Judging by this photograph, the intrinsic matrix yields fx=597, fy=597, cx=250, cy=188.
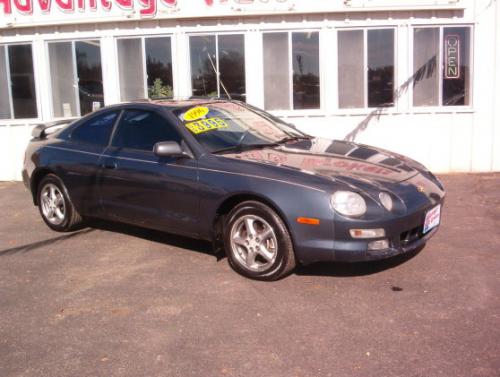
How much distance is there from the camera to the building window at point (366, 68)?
10.3m

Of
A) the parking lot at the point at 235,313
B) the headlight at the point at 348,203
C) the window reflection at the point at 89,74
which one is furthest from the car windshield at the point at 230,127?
the window reflection at the point at 89,74

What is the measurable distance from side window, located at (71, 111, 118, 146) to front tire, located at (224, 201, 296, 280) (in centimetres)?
Answer: 185

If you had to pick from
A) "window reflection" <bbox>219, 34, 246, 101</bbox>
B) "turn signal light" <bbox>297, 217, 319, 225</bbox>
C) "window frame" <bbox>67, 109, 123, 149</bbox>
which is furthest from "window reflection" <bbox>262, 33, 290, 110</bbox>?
"turn signal light" <bbox>297, 217, 319, 225</bbox>

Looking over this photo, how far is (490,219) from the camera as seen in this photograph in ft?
22.5

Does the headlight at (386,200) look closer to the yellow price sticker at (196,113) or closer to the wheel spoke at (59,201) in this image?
the yellow price sticker at (196,113)

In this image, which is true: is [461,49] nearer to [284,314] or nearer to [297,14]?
[297,14]

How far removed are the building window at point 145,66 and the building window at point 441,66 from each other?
14.3 ft

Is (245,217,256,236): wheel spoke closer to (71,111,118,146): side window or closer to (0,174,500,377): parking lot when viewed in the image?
(0,174,500,377): parking lot

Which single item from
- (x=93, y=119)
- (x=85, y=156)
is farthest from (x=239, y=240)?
(x=93, y=119)

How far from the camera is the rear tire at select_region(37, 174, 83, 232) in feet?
21.3

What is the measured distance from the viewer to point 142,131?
18.8 ft

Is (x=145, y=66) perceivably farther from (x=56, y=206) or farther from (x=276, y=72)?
(x=56, y=206)

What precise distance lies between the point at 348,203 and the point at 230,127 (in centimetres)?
166

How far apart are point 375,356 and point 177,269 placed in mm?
2237
